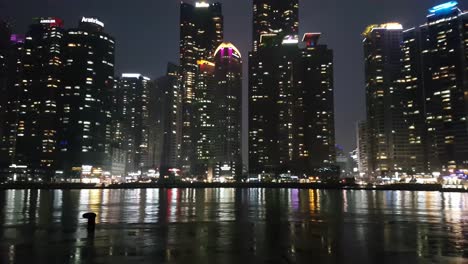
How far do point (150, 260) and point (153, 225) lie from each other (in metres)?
14.4

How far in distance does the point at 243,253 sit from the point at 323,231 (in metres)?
10.7

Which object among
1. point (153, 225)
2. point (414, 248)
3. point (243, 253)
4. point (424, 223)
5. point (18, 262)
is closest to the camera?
point (18, 262)

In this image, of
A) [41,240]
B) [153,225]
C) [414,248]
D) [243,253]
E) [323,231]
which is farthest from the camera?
[153,225]

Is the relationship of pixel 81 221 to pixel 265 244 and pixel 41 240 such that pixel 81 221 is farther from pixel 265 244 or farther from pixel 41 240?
pixel 265 244

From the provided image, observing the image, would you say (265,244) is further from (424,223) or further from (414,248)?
(424,223)

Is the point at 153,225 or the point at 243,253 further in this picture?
the point at 153,225

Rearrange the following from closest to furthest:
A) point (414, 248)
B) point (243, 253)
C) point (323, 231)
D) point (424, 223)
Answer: point (243, 253) < point (414, 248) < point (323, 231) < point (424, 223)

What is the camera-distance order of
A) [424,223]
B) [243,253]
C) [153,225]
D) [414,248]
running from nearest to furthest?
[243,253]
[414,248]
[153,225]
[424,223]

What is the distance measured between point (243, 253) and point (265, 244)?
3.09m

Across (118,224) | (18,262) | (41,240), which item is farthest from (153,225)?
(18,262)

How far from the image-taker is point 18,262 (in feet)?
63.7

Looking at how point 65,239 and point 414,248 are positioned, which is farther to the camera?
point 65,239

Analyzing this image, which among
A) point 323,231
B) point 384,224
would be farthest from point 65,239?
point 384,224

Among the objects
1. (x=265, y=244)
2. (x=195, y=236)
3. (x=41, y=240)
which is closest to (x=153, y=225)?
(x=195, y=236)
